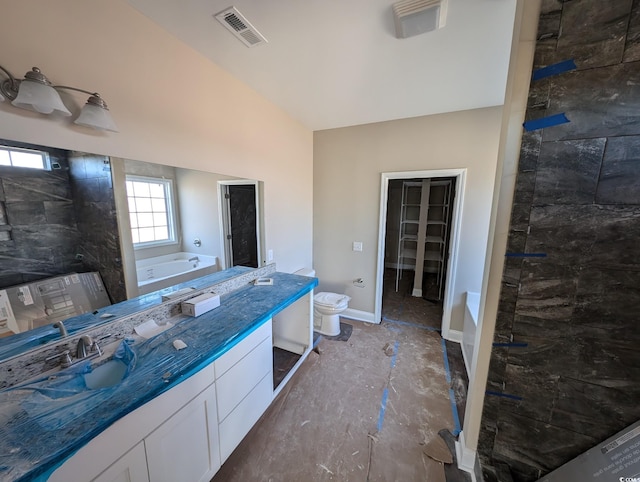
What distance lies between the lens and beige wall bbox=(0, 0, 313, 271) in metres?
0.95

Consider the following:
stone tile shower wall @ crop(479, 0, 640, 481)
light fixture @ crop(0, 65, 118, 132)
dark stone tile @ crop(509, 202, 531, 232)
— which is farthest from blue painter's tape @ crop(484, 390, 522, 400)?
light fixture @ crop(0, 65, 118, 132)

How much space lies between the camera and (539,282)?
1.12m

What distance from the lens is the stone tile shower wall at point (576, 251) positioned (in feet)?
3.14

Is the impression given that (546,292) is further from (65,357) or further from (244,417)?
(65,357)

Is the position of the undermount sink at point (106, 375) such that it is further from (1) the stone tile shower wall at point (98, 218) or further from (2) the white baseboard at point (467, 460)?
(2) the white baseboard at point (467, 460)

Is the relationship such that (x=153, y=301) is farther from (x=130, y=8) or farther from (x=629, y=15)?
(x=629, y=15)

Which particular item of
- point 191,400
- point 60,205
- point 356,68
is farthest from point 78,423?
point 356,68

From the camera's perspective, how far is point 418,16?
123 cm

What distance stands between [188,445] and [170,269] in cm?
105

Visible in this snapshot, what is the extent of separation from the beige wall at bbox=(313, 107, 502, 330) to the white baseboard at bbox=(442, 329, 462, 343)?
52 millimetres

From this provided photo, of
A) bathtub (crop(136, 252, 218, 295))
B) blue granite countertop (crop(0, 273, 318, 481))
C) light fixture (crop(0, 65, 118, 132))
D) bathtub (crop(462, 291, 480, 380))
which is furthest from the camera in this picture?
bathtub (crop(462, 291, 480, 380))

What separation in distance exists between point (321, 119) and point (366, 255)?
180cm

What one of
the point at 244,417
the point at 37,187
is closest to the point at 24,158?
the point at 37,187

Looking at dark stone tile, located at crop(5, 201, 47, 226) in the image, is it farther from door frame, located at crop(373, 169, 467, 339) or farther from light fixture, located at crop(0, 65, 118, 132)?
door frame, located at crop(373, 169, 467, 339)
